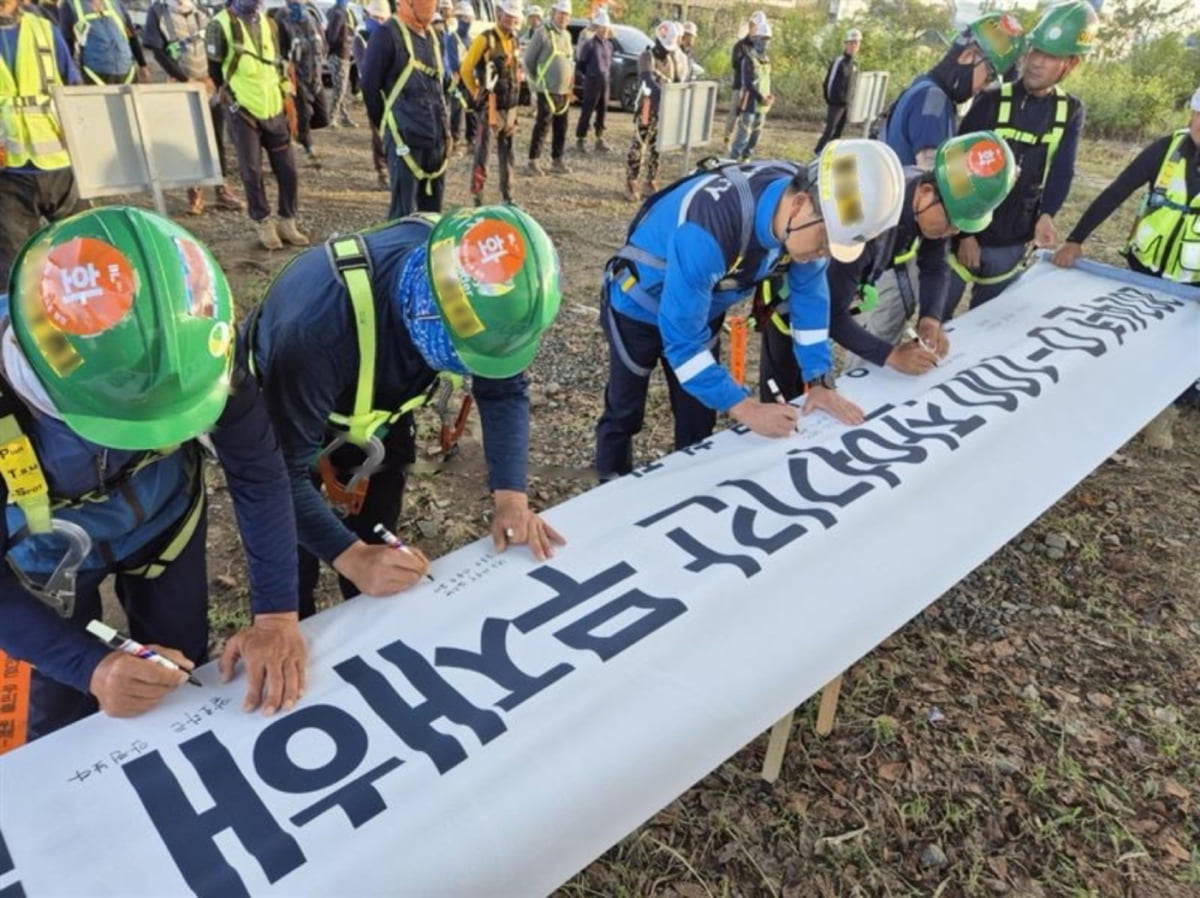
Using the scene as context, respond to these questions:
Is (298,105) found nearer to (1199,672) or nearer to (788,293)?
(788,293)

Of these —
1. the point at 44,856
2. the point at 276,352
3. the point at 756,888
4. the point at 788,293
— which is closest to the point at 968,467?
the point at 788,293

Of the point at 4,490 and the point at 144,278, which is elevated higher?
the point at 144,278

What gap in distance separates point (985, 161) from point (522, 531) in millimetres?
2284

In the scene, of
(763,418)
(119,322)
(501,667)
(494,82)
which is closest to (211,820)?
(501,667)

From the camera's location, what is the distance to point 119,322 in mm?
1250

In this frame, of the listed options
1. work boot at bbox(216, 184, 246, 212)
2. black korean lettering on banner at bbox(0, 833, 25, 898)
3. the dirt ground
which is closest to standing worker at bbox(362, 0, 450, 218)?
work boot at bbox(216, 184, 246, 212)

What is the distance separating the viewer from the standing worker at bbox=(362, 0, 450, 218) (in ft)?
19.3

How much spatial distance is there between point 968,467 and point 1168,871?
131cm

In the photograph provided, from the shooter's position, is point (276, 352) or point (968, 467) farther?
point (968, 467)

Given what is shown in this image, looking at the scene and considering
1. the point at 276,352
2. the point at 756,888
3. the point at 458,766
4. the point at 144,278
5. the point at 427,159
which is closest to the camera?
the point at 144,278

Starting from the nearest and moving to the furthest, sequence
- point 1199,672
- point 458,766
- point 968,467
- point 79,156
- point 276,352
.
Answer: point 458,766, point 276,352, point 968,467, point 1199,672, point 79,156

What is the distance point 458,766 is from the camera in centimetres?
159

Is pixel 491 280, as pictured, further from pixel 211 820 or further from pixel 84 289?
pixel 211 820

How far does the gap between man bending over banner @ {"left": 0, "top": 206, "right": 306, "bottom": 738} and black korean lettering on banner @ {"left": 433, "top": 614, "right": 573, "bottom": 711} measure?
0.32 meters
